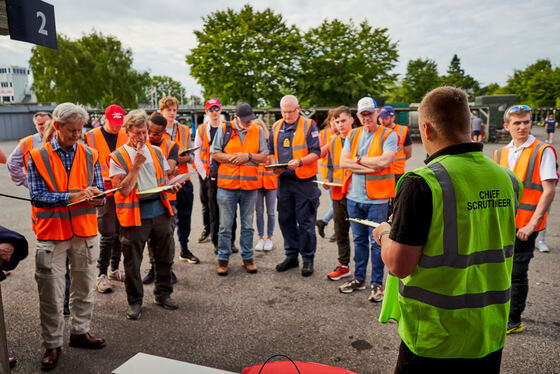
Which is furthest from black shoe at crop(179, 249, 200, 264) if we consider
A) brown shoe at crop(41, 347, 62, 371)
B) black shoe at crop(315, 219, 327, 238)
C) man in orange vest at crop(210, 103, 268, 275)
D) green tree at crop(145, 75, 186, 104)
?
green tree at crop(145, 75, 186, 104)

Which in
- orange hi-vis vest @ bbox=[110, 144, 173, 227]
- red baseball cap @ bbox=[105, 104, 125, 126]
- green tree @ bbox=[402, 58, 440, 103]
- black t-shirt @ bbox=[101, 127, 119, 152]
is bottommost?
orange hi-vis vest @ bbox=[110, 144, 173, 227]

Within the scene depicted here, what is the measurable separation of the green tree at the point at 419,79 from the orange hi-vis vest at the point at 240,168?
63708mm

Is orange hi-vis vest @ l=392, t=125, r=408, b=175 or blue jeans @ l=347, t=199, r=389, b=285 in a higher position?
orange hi-vis vest @ l=392, t=125, r=408, b=175

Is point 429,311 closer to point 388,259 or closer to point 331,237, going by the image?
point 388,259

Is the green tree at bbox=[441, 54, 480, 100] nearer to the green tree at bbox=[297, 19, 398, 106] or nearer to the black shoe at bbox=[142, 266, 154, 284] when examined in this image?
the green tree at bbox=[297, 19, 398, 106]

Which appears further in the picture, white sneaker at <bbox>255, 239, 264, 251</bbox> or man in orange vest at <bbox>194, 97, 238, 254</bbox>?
white sneaker at <bbox>255, 239, 264, 251</bbox>

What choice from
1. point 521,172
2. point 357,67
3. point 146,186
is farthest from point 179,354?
point 357,67

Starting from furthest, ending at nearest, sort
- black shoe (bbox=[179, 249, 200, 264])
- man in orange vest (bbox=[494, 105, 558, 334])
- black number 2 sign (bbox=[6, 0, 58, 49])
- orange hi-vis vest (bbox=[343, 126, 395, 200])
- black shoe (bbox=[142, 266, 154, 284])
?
black shoe (bbox=[179, 249, 200, 264]), black shoe (bbox=[142, 266, 154, 284]), orange hi-vis vest (bbox=[343, 126, 395, 200]), man in orange vest (bbox=[494, 105, 558, 334]), black number 2 sign (bbox=[6, 0, 58, 49])

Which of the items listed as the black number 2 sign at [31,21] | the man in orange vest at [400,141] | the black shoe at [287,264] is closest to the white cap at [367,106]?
the man in orange vest at [400,141]

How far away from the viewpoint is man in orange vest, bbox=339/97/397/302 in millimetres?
4387

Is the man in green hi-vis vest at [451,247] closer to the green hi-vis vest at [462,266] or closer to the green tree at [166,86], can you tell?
the green hi-vis vest at [462,266]

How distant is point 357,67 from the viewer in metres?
35.4

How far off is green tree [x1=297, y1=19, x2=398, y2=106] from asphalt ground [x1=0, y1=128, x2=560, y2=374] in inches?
1256

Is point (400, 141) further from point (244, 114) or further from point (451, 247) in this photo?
point (451, 247)
